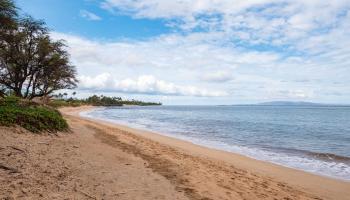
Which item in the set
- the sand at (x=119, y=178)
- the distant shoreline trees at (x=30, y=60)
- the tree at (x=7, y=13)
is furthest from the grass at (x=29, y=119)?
the distant shoreline trees at (x=30, y=60)

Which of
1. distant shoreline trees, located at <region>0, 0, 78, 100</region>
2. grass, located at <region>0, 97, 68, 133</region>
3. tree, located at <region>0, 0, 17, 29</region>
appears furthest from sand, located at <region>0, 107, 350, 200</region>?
distant shoreline trees, located at <region>0, 0, 78, 100</region>

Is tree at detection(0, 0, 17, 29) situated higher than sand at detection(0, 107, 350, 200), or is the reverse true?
tree at detection(0, 0, 17, 29)

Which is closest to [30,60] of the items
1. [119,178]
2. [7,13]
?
[7,13]

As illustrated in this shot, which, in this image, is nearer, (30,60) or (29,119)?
(29,119)

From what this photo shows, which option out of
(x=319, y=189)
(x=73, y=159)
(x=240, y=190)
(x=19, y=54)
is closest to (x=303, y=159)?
(x=319, y=189)

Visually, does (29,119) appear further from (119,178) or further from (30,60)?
(30,60)

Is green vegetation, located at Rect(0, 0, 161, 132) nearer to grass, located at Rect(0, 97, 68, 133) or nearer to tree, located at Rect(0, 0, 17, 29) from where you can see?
tree, located at Rect(0, 0, 17, 29)

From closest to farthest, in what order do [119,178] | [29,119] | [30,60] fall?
[119,178], [29,119], [30,60]

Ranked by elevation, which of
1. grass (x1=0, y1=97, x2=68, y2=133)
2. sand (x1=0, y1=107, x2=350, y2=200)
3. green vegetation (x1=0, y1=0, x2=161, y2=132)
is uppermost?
green vegetation (x1=0, y1=0, x2=161, y2=132)

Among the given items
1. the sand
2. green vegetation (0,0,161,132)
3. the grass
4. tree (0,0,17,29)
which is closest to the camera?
the sand

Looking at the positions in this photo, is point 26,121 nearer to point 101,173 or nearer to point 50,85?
point 101,173

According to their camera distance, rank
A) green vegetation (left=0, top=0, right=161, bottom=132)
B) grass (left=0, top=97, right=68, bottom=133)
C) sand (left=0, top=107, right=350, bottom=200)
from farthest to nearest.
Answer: green vegetation (left=0, top=0, right=161, bottom=132)
grass (left=0, top=97, right=68, bottom=133)
sand (left=0, top=107, right=350, bottom=200)

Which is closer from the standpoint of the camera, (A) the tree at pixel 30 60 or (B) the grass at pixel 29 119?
(B) the grass at pixel 29 119

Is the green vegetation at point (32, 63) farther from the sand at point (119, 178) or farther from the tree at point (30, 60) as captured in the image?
the sand at point (119, 178)
